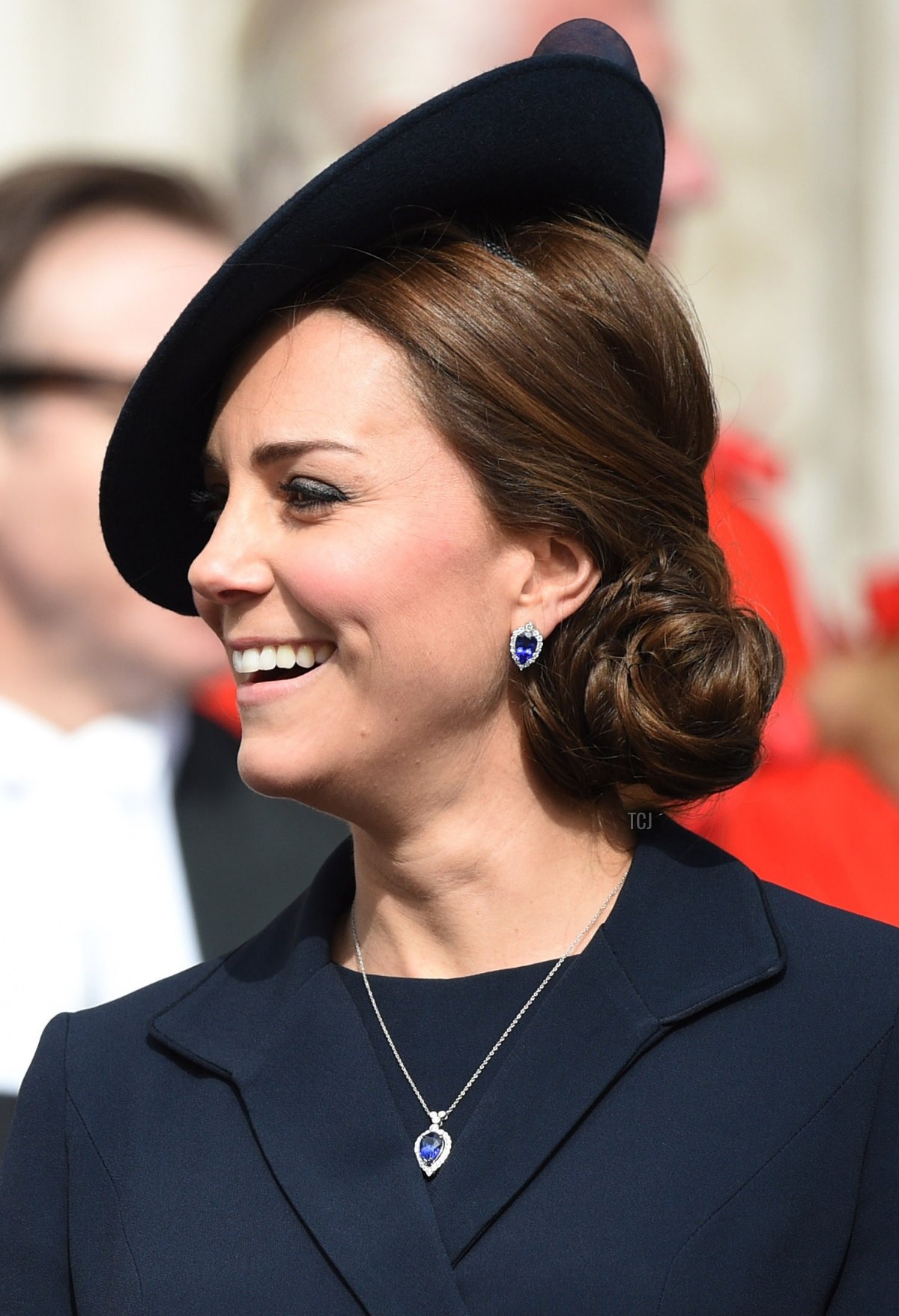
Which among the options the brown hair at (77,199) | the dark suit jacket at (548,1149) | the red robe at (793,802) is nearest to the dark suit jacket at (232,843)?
the red robe at (793,802)

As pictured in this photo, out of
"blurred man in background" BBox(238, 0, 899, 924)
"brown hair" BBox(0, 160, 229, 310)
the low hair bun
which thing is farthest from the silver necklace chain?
"brown hair" BBox(0, 160, 229, 310)

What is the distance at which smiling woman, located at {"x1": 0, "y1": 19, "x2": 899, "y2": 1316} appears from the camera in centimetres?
173

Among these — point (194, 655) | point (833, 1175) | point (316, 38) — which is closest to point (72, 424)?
point (194, 655)

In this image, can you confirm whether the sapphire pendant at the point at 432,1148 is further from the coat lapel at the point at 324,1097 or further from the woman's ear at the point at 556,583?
the woman's ear at the point at 556,583

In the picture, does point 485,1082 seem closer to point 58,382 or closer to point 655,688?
point 655,688

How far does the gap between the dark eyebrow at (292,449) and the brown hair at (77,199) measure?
154 centimetres

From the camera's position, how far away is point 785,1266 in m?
1.69

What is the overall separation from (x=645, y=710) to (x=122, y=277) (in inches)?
72.3

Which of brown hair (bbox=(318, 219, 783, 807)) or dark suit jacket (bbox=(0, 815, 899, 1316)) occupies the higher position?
brown hair (bbox=(318, 219, 783, 807))

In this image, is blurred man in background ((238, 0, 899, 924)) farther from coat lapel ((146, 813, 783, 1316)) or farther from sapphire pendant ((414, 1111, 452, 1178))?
sapphire pendant ((414, 1111, 452, 1178))

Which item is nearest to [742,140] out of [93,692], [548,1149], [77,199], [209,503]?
[77,199]

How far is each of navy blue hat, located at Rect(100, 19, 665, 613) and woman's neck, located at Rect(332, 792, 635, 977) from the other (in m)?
0.62

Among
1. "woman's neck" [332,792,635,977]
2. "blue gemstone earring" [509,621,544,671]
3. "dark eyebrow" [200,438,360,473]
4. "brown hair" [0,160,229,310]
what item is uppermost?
"brown hair" [0,160,229,310]

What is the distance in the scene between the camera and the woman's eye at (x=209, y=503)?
214 cm
